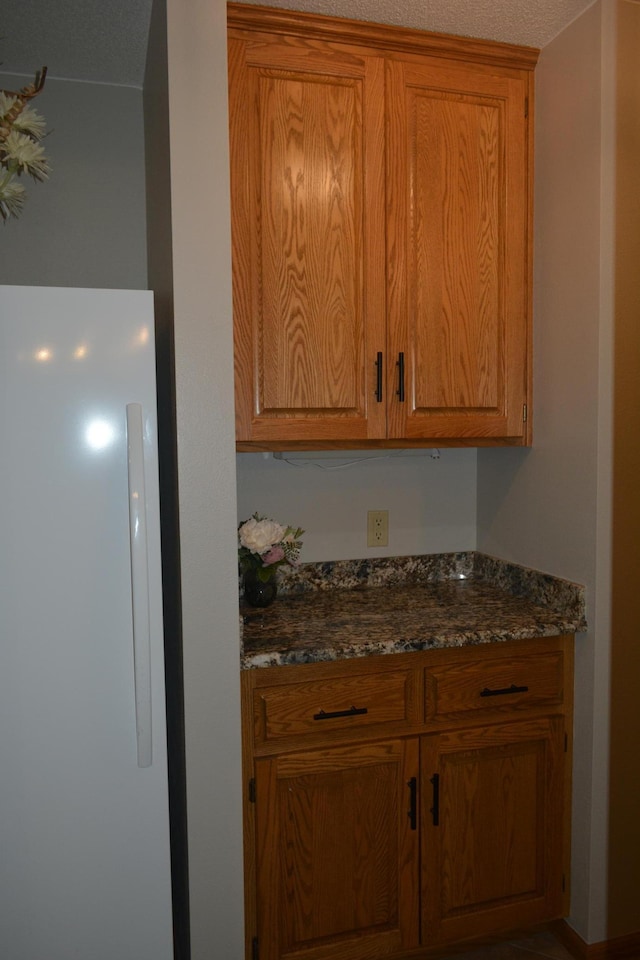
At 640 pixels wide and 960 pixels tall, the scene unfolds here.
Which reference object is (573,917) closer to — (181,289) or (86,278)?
(181,289)

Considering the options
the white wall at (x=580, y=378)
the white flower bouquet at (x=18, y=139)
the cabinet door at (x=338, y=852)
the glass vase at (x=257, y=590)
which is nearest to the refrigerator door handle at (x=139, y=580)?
the cabinet door at (x=338, y=852)

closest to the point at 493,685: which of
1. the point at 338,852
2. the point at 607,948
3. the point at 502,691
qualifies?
the point at 502,691

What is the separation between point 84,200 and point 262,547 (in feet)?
4.10

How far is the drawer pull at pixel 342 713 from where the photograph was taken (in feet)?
5.52

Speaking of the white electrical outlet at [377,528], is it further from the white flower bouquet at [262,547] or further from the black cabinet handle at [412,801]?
the black cabinet handle at [412,801]

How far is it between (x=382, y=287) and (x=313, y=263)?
0.69 ft

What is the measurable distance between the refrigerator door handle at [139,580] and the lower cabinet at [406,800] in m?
0.28

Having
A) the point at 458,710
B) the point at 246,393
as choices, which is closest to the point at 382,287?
the point at 246,393

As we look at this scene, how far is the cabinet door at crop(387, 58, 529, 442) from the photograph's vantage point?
6.29 ft

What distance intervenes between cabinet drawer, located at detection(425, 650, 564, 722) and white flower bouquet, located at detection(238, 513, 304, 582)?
1.72ft

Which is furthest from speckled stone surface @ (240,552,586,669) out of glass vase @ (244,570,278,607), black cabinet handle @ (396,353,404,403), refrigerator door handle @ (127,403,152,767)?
black cabinet handle @ (396,353,404,403)

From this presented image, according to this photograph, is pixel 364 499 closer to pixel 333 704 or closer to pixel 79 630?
pixel 333 704

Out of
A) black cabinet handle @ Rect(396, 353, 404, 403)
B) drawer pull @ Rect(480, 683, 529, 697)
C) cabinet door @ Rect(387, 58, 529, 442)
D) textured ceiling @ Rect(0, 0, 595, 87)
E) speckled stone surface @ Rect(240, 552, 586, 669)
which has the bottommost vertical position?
drawer pull @ Rect(480, 683, 529, 697)

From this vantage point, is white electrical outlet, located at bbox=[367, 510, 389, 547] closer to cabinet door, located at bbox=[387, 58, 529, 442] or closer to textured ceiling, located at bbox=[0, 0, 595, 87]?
cabinet door, located at bbox=[387, 58, 529, 442]
